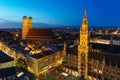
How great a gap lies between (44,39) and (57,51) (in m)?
33.4

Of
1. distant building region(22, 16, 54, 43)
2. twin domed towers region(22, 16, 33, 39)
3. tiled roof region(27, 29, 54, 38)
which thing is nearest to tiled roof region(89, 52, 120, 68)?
distant building region(22, 16, 54, 43)

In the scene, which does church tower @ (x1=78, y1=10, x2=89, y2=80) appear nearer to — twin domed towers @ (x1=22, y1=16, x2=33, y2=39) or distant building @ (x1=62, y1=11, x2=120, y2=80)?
distant building @ (x1=62, y1=11, x2=120, y2=80)

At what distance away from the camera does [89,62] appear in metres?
64.1

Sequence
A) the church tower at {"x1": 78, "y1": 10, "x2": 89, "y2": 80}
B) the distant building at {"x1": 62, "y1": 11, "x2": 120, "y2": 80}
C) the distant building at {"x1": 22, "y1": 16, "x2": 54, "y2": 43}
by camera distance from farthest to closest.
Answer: the distant building at {"x1": 22, "y1": 16, "x2": 54, "y2": 43}, the church tower at {"x1": 78, "y1": 10, "x2": 89, "y2": 80}, the distant building at {"x1": 62, "y1": 11, "x2": 120, "y2": 80}

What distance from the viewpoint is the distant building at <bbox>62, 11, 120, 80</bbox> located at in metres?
56.3

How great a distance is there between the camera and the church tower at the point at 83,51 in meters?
63.4

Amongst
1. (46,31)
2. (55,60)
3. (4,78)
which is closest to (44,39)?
(46,31)

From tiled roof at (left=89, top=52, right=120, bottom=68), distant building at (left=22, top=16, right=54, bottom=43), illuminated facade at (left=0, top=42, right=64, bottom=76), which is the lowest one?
illuminated facade at (left=0, top=42, right=64, bottom=76)

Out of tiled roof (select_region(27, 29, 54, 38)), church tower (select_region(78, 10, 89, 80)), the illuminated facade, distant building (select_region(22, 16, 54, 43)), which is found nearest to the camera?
church tower (select_region(78, 10, 89, 80))

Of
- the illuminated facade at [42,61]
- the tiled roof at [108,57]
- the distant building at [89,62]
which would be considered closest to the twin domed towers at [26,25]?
the illuminated facade at [42,61]

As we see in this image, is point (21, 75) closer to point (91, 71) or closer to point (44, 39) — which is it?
point (91, 71)

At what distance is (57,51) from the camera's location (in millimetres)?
88188

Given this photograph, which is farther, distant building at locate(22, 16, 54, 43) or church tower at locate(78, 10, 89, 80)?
distant building at locate(22, 16, 54, 43)

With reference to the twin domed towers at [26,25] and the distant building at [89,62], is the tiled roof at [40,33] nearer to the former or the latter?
the twin domed towers at [26,25]
